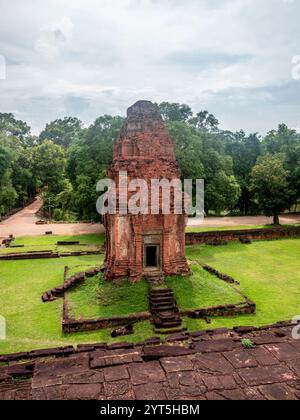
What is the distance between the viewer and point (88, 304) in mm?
13031

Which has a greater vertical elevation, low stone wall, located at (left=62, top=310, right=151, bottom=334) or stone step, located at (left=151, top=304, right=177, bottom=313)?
stone step, located at (left=151, top=304, right=177, bottom=313)

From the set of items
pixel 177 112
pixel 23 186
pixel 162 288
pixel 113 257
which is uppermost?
pixel 177 112

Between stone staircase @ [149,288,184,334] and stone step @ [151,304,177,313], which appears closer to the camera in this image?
stone staircase @ [149,288,184,334]

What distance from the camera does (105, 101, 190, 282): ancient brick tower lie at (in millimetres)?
14070

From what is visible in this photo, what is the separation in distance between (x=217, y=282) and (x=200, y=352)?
25.3 feet

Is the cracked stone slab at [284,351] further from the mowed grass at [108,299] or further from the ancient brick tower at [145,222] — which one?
the ancient brick tower at [145,222]

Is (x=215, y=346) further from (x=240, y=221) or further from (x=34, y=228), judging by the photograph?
(x=240, y=221)

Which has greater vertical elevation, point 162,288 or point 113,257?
point 113,257

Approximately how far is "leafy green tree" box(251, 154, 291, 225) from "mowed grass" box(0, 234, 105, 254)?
14.4 metres

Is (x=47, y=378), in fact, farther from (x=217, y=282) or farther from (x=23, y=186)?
(x=23, y=186)

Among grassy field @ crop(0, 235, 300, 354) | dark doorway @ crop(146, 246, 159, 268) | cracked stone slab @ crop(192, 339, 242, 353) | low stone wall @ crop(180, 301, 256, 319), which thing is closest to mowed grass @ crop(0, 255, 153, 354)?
grassy field @ crop(0, 235, 300, 354)

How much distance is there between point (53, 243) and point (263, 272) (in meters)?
15.1

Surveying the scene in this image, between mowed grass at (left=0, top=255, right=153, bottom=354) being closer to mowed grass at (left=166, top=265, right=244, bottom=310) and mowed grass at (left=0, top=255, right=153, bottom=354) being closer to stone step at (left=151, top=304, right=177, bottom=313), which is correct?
stone step at (left=151, top=304, right=177, bottom=313)

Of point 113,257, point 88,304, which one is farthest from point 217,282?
point 88,304
